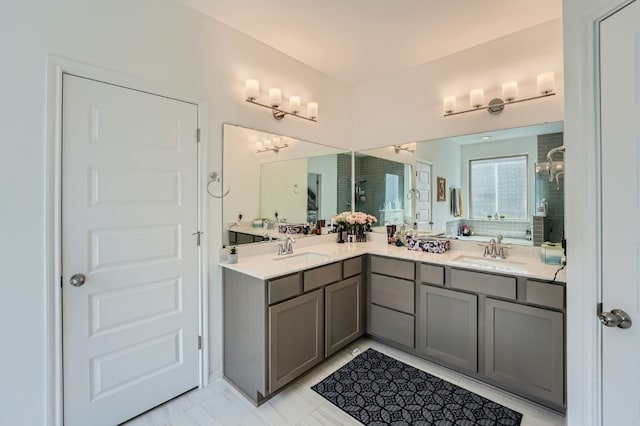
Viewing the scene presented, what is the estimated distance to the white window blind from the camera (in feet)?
8.09

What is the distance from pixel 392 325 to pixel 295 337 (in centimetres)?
99

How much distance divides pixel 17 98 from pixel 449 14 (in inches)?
109

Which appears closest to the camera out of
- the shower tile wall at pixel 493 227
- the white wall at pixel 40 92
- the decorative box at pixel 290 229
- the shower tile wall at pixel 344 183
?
the white wall at pixel 40 92

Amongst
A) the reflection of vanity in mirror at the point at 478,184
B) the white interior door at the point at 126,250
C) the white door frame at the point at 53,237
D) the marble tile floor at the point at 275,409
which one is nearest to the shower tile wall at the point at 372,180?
the reflection of vanity in mirror at the point at 478,184

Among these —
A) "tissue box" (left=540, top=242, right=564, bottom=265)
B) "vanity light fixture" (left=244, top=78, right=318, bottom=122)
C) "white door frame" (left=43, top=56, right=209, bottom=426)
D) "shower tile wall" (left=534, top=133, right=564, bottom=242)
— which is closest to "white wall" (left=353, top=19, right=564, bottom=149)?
"shower tile wall" (left=534, top=133, right=564, bottom=242)

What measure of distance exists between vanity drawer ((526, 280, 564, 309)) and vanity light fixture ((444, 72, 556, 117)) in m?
1.51

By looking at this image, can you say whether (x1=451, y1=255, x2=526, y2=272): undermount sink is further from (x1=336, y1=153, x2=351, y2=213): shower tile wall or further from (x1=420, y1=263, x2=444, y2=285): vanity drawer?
(x1=336, y1=153, x2=351, y2=213): shower tile wall

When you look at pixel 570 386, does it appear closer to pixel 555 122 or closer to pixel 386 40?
pixel 555 122

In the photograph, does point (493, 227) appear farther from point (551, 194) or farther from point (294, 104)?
point (294, 104)

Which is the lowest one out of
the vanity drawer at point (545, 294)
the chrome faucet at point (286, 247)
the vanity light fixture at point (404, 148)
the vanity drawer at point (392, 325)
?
the vanity drawer at point (392, 325)

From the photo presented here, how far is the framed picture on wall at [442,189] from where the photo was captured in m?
2.94

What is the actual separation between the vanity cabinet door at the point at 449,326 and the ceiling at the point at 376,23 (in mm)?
2139

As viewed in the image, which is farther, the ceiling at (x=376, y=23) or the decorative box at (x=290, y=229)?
the decorative box at (x=290, y=229)

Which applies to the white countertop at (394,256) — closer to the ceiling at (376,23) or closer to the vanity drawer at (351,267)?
the vanity drawer at (351,267)
